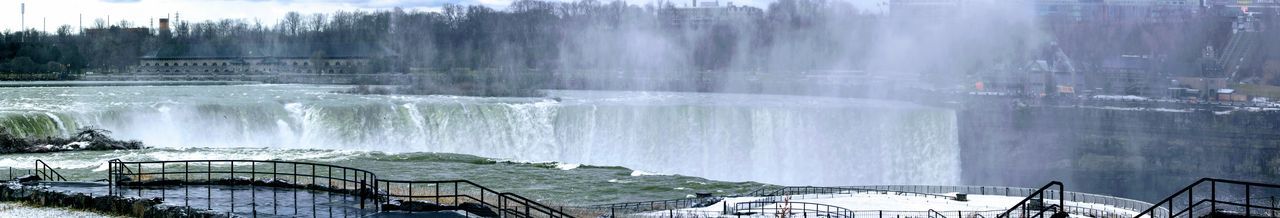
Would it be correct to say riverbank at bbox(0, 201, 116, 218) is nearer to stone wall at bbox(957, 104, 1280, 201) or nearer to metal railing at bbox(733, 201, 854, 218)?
metal railing at bbox(733, 201, 854, 218)

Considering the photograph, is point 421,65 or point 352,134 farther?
point 421,65

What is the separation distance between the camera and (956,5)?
4114 inches

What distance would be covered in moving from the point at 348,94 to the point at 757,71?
33.7m

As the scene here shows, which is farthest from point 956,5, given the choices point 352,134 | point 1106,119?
point 352,134

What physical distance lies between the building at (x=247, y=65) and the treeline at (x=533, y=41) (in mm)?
835

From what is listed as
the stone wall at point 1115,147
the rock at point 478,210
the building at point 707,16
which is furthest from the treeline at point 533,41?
the rock at point 478,210

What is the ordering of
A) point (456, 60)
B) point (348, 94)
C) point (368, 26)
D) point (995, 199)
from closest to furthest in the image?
point (995, 199), point (348, 94), point (456, 60), point (368, 26)

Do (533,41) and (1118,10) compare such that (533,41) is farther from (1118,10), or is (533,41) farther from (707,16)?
(1118,10)

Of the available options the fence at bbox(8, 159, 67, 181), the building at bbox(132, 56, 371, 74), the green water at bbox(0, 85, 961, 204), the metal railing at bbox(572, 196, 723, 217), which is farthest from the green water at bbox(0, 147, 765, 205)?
the building at bbox(132, 56, 371, 74)

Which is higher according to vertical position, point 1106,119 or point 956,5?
point 956,5

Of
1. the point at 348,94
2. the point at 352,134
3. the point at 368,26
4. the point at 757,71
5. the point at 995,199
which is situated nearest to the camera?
the point at 995,199

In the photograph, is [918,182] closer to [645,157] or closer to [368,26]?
[645,157]

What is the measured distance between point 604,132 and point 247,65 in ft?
207

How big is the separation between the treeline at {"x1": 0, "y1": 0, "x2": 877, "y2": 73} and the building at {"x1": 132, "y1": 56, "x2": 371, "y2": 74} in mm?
835
